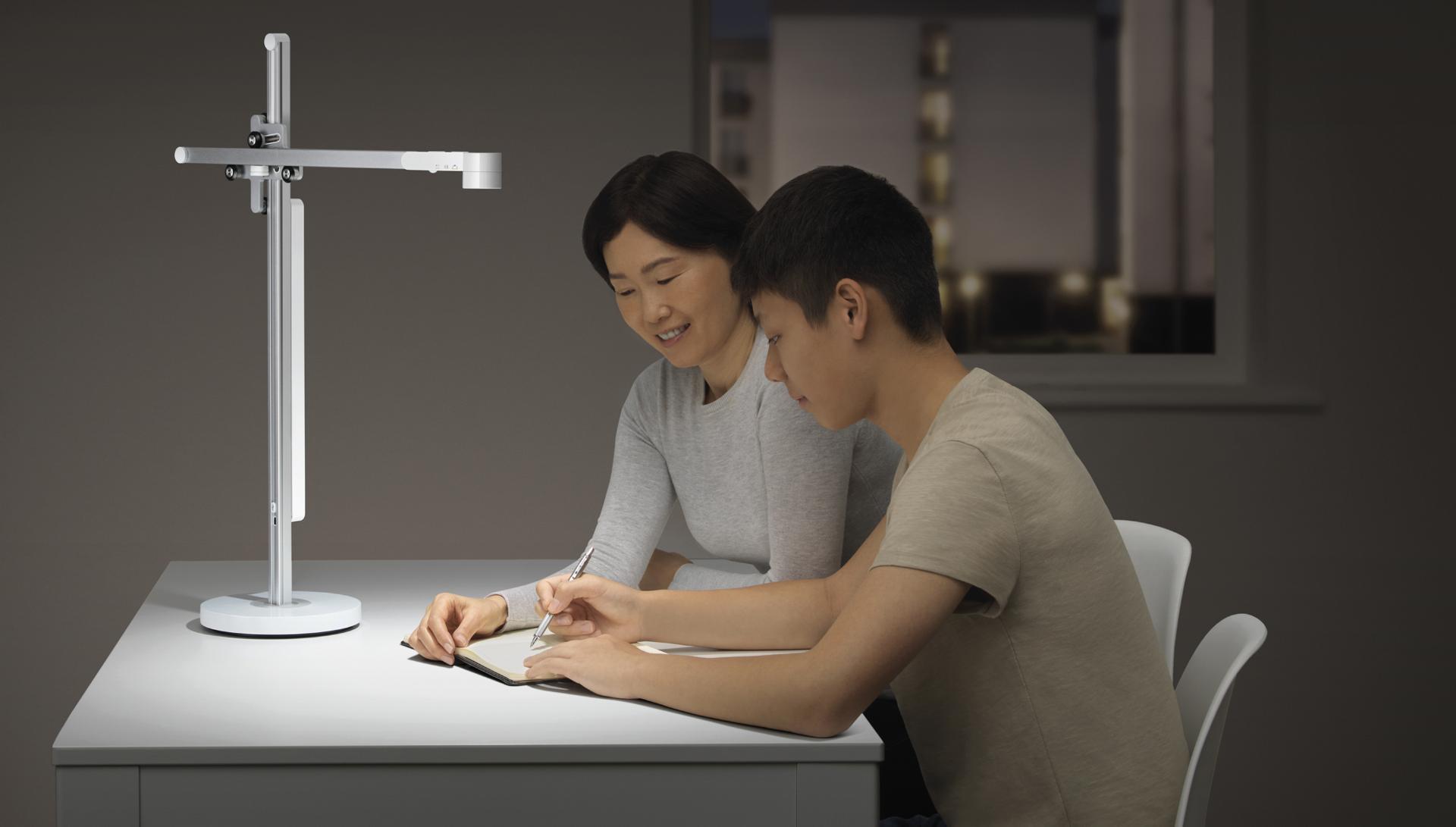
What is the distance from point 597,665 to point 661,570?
0.61 metres

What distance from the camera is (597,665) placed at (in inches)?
53.2

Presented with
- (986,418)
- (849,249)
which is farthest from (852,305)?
(986,418)

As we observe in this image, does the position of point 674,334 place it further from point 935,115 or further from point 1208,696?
point 935,115

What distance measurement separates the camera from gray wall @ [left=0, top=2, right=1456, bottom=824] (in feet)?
10.1

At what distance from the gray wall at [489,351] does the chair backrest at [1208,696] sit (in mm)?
1696

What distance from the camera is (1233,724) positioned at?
324 cm

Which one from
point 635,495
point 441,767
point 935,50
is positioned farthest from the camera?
point 935,50

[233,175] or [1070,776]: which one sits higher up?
[233,175]

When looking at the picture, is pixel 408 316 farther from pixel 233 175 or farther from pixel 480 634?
pixel 480 634

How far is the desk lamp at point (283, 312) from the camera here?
165cm

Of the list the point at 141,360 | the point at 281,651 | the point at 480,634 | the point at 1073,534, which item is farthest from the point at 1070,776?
the point at 141,360

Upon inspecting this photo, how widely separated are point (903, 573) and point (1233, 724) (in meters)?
2.35

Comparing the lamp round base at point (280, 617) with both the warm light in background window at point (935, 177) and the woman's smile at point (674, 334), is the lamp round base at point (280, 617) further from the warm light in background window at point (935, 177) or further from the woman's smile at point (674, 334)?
the warm light in background window at point (935, 177)

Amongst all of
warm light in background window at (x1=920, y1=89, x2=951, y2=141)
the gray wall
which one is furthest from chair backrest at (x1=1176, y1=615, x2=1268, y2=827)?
warm light in background window at (x1=920, y1=89, x2=951, y2=141)
